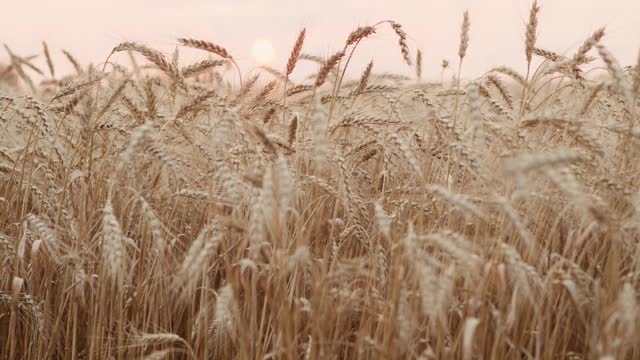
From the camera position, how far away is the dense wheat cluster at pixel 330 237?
1.61m

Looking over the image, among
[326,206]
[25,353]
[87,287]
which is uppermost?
[326,206]

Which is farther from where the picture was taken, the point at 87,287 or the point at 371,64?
the point at 371,64

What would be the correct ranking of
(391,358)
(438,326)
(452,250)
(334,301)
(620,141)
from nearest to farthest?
(452,250) < (391,358) < (438,326) < (334,301) < (620,141)

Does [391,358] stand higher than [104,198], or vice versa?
[104,198]

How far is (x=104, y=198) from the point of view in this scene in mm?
2576

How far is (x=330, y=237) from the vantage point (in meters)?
2.11

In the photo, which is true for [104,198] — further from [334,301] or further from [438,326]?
[438,326]

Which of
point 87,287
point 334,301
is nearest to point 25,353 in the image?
point 87,287

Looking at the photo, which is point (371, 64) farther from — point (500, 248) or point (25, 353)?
point (25, 353)

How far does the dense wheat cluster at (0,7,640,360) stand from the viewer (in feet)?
5.27

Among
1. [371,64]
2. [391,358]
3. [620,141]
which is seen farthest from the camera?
[371,64]

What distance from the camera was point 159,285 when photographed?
2.19m

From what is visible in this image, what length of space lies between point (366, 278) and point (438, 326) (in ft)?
1.06

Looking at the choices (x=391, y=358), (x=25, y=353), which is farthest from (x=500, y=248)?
(x=25, y=353)
